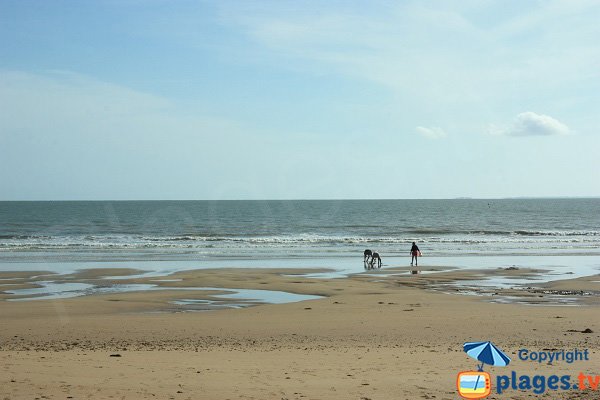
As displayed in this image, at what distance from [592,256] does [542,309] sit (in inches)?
942

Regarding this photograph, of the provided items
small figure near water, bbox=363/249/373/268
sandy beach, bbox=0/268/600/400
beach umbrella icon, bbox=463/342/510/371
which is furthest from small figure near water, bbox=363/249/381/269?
beach umbrella icon, bbox=463/342/510/371

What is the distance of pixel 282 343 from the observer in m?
11.7

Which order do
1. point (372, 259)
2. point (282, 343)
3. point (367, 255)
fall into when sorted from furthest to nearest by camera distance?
point (367, 255) → point (372, 259) → point (282, 343)

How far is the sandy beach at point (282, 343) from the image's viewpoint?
827 cm

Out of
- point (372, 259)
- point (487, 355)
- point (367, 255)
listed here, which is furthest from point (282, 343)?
point (367, 255)

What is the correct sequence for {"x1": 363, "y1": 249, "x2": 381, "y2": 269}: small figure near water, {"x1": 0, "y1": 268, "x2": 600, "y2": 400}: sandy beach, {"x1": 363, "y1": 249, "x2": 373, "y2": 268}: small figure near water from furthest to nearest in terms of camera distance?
{"x1": 363, "y1": 249, "x2": 373, "y2": 268}: small figure near water < {"x1": 363, "y1": 249, "x2": 381, "y2": 269}: small figure near water < {"x1": 0, "y1": 268, "x2": 600, "y2": 400}: sandy beach

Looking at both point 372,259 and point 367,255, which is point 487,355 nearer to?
point 372,259

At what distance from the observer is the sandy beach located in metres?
8.27

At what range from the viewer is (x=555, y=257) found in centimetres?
3622

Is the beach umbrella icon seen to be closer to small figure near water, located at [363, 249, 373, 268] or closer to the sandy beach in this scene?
the sandy beach

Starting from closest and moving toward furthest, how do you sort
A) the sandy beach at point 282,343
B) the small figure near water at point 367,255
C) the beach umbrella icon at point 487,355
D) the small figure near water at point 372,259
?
the sandy beach at point 282,343 → the beach umbrella icon at point 487,355 → the small figure near water at point 372,259 → the small figure near water at point 367,255

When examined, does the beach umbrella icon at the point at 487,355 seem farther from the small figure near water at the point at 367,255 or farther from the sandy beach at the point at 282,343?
the small figure near water at the point at 367,255

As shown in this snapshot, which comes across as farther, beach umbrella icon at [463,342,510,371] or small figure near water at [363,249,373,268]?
small figure near water at [363,249,373,268]

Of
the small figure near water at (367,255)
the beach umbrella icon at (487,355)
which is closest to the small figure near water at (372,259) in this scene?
the small figure near water at (367,255)
